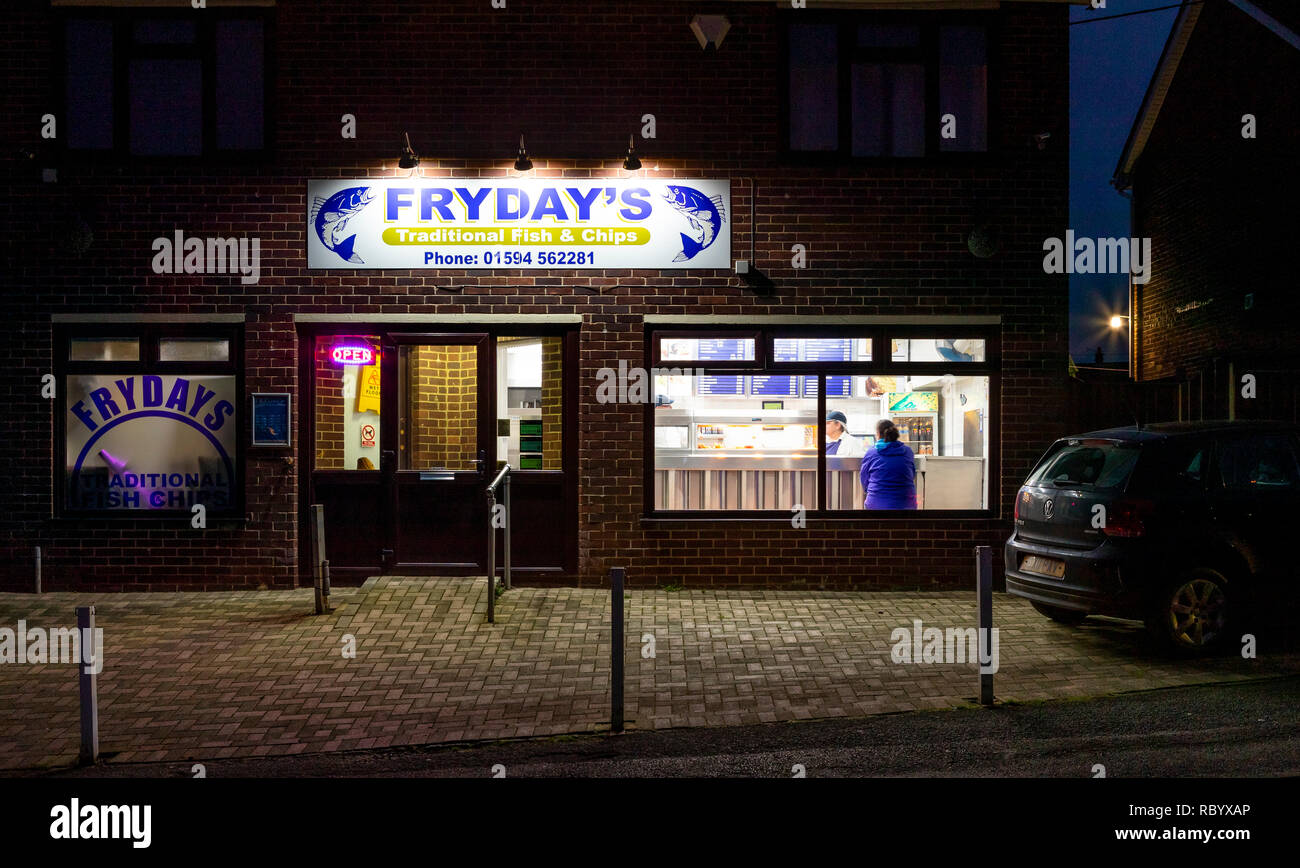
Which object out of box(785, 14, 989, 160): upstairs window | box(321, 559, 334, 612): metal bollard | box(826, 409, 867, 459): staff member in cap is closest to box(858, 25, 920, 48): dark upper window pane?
box(785, 14, 989, 160): upstairs window

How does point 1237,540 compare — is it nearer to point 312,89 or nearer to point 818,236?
point 818,236

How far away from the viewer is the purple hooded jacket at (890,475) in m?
10.3

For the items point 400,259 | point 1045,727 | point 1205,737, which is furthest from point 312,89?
point 1205,737

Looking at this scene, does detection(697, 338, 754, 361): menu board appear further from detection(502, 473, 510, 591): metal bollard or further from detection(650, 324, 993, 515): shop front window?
detection(502, 473, 510, 591): metal bollard

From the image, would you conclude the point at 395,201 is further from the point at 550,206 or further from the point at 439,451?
the point at 439,451

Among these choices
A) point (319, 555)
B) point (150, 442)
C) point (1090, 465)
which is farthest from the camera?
point (150, 442)

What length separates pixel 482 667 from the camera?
24.0 ft

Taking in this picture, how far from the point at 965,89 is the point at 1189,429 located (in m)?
4.70

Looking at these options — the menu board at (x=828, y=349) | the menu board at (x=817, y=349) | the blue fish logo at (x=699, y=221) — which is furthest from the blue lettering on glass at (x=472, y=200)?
the menu board at (x=828, y=349)

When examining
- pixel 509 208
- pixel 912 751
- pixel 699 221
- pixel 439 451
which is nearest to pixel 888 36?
pixel 699 221

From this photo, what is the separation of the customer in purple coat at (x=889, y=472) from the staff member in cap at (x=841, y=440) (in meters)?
0.13

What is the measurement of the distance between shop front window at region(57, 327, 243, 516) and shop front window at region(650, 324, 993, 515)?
4723mm
